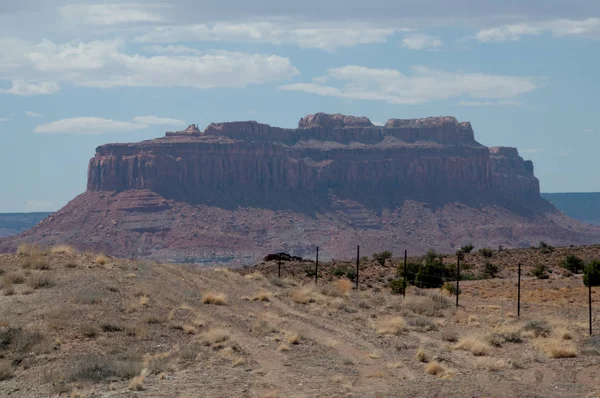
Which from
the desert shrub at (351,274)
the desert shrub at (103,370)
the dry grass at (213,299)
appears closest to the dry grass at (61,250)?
the dry grass at (213,299)

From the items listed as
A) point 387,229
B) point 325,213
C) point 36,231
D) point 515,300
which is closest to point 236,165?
point 325,213

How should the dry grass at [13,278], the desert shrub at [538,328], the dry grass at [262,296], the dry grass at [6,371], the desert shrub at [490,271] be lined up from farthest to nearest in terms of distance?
1. the desert shrub at [490,271]
2. the dry grass at [262,296]
3. the dry grass at [13,278]
4. the desert shrub at [538,328]
5. the dry grass at [6,371]

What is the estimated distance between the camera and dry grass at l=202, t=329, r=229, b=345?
77.5ft

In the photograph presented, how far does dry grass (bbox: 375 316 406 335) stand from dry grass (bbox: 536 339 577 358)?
423 centimetres

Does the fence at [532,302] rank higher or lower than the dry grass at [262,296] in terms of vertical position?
lower

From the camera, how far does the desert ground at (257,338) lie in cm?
1975

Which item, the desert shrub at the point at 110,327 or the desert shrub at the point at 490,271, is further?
the desert shrub at the point at 490,271

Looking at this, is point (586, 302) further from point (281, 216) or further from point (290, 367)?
point (281, 216)

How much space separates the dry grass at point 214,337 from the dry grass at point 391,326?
5132mm

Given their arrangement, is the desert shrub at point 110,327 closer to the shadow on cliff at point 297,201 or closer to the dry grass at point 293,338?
the dry grass at point 293,338

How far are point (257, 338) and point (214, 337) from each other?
160cm

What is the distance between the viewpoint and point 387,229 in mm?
178875

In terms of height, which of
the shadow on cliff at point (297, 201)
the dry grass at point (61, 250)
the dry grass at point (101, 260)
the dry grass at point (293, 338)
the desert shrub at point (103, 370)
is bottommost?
the desert shrub at point (103, 370)

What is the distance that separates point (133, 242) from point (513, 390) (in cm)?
14333
